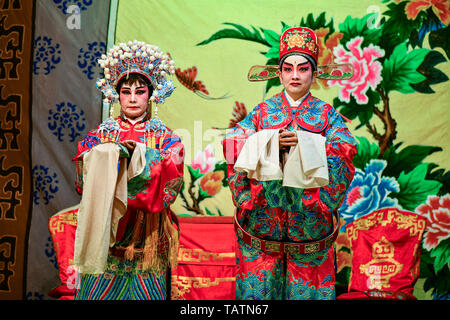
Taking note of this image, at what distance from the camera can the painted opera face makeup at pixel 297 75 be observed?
284 cm

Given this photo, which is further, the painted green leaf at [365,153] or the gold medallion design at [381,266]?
the painted green leaf at [365,153]

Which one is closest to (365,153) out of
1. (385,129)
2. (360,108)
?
(385,129)

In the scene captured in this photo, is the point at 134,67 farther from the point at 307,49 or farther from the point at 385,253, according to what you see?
the point at 385,253

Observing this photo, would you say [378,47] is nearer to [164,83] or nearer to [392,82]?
[392,82]

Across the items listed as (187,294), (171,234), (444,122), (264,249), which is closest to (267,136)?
(264,249)

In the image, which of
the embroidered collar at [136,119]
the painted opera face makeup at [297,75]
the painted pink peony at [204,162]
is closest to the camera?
the painted opera face makeup at [297,75]

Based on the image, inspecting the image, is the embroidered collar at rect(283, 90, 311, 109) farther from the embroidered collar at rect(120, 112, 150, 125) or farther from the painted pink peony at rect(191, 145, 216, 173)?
the painted pink peony at rect(191, 145, 216, 173)

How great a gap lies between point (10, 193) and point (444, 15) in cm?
344

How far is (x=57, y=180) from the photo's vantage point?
406 centimetres

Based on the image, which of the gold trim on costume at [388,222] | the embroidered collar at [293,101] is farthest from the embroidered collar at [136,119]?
the gold trim on costume at [388,222]

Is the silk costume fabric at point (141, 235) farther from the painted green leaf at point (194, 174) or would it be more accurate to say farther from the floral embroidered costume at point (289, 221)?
the painted green leaf at point (194, 174)

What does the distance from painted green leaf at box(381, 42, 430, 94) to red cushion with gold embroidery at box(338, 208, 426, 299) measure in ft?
3.07

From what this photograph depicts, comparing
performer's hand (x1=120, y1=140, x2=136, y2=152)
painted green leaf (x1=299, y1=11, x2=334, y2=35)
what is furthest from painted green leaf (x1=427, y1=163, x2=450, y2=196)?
performer's hand (x1=120, y1=140, x2=136, y2=152)

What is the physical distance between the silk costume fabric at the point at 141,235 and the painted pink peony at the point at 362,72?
174 cm
